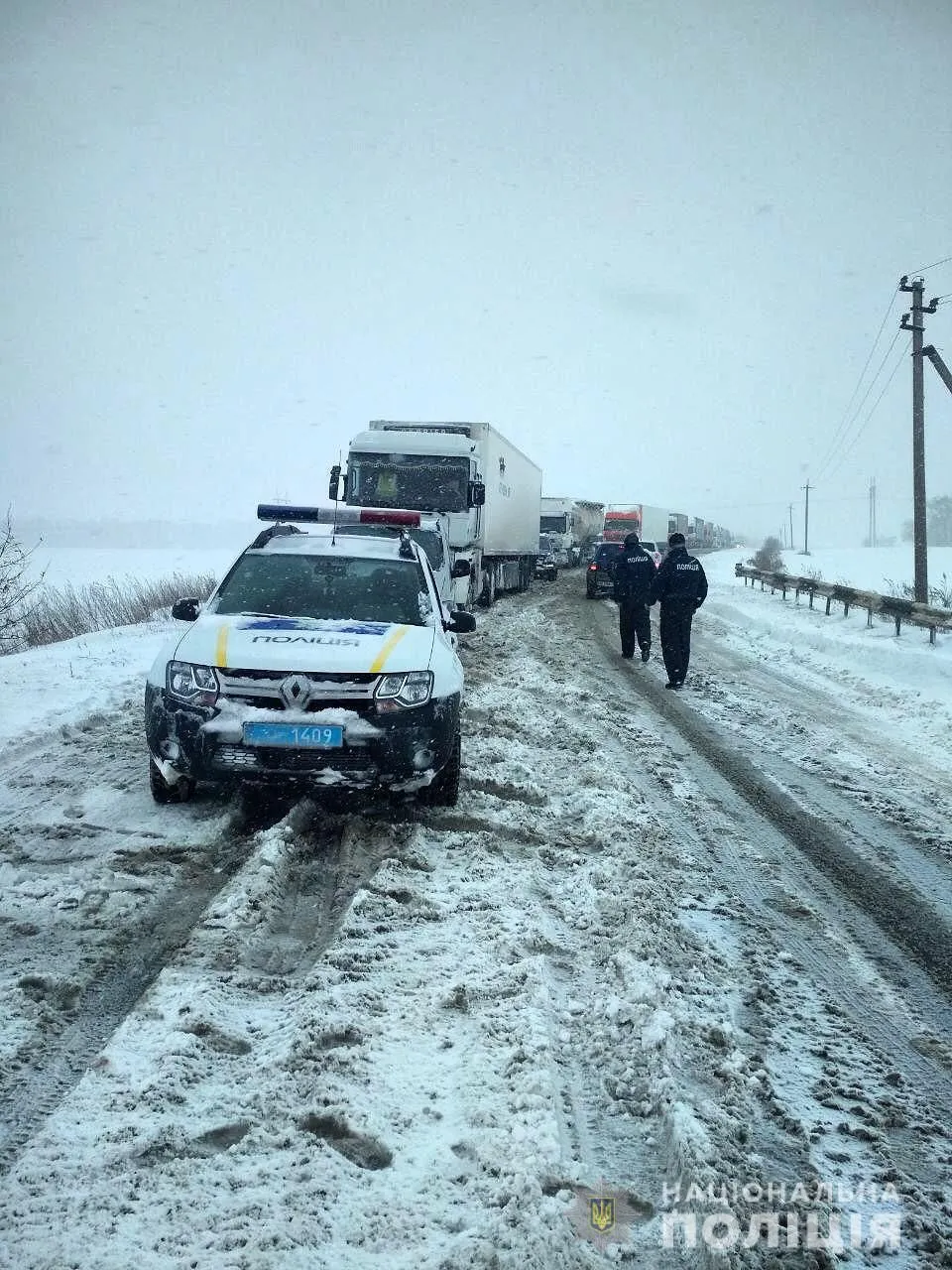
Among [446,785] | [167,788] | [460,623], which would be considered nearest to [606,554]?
[460,623]

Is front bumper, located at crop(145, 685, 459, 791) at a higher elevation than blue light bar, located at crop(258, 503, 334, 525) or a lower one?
lower

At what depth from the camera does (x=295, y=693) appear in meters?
4.65

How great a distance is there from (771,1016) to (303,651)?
3071 mm

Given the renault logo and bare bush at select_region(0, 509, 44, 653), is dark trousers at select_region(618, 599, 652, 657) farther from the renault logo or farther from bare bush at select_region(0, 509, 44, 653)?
bare bush at select_region(0, 509, 44, 653)

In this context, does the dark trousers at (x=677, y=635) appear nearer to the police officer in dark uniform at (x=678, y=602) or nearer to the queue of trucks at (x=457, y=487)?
the police officer in dark uniform at (x=678, y=602)

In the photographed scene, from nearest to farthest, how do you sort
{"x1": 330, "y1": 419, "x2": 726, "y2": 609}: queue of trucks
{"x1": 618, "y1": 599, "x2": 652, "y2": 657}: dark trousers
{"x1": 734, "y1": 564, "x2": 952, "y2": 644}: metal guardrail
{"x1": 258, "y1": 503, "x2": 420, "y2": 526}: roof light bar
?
{"x1": 258, "y1": 503, "x2": 420, "y2": 526}: roof light bar, {"x1": 618, "y1": 599, "x2": 652, "y2": 657}: dark trousers, {"x1": 734, "y1": 564, "x2": 952, "y2": 644}: metal guardrail, {"x1": 330, "y1": 419, "x2": 726, "y2": 609}: queue of trucks

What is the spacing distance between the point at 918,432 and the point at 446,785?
18.3 meters

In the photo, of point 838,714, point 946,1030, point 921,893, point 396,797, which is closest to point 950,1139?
point 946,1030

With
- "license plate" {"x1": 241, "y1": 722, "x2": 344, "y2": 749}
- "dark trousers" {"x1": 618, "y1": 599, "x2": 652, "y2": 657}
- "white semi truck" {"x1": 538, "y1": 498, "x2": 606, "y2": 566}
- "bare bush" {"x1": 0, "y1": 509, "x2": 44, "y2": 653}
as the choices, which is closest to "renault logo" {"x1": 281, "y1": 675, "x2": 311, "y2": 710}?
"license plate" {"x1": 241, "y1": 722, "x2": 344, "y2": 749}

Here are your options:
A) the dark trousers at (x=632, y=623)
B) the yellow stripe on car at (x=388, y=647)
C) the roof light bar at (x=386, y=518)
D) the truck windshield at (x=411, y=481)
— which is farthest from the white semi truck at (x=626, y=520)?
the yellow stripe on car at (x=388, y=647)

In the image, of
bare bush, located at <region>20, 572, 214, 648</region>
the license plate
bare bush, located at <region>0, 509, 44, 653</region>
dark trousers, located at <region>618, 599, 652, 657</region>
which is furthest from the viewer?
bare bush, located at <region>20, 572, 214, 648</region>

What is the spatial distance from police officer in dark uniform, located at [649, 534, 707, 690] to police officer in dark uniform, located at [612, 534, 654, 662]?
0.93 metres

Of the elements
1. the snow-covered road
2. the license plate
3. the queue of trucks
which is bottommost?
the snow-covered road

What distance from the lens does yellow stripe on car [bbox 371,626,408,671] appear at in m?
4.80
